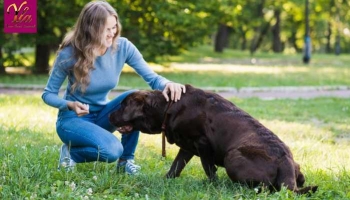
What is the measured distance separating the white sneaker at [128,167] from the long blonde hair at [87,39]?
802mm

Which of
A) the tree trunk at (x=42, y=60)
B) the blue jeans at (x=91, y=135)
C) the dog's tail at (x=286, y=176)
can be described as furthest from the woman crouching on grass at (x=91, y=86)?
the tree trunk at (x=42, y=60)

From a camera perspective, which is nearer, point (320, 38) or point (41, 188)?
point (41, 188)

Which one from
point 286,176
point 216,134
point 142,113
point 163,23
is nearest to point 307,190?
point 286,176

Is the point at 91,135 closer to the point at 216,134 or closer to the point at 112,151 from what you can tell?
the point at 112,151

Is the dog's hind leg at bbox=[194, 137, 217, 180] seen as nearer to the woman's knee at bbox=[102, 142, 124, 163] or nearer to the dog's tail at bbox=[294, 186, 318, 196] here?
the woman's knee at bbox=[102, 142, 124, 163]

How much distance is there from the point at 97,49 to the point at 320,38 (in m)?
55.6

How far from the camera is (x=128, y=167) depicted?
5.68 metres

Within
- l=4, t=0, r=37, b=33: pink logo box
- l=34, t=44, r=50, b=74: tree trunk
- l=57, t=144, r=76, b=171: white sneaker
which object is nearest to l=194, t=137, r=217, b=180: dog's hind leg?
l=57, t=144, r=76, b=171: white sneaker

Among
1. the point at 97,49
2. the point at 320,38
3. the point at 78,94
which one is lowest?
the point at 320,38

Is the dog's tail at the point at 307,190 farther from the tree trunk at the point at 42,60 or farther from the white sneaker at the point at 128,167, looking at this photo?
the tree trunk at the point at 42,60

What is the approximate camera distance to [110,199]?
4574 millimetres

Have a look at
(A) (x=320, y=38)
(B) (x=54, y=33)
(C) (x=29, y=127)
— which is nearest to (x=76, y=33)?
(C) (x=29, y=127)

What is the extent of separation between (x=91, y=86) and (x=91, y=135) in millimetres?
479

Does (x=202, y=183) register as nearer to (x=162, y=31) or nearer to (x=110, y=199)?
(x=110, y=199)
